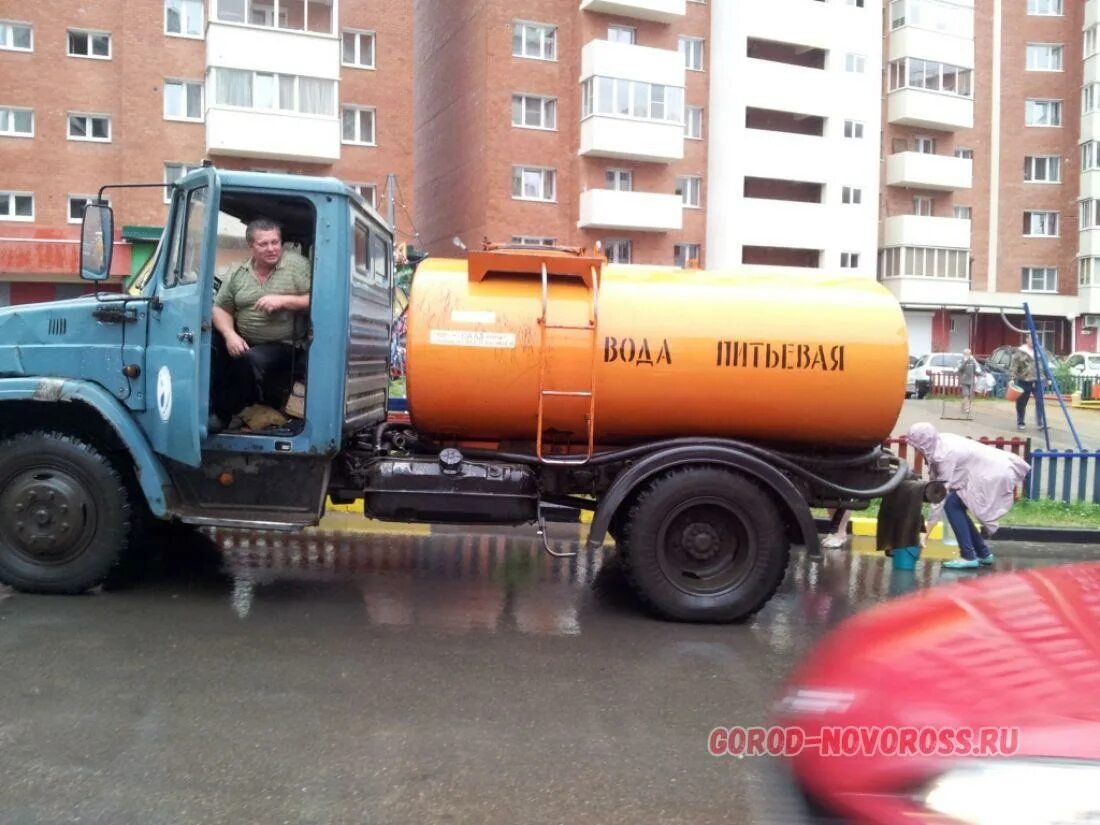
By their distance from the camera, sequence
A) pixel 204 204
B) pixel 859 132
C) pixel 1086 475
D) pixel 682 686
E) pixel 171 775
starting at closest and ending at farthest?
1. pixel 171 775
2. pixel 682 686
3. pixel 204 204
4. pixel 1086 475
5. pixel 859 132

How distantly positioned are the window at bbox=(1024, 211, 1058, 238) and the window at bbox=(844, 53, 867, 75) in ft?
41.7

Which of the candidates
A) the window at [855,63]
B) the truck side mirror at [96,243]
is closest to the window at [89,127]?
the window at [855,63]

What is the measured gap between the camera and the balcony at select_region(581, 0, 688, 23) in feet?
120

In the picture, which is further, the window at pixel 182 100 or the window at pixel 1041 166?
the window at pixel 1041 166

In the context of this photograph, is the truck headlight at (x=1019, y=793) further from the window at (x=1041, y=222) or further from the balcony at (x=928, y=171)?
the window at (x=1041, y=222)

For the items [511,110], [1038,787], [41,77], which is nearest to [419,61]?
Result: [511,110]

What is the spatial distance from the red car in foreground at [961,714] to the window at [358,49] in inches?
1360

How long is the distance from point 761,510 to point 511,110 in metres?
32.8

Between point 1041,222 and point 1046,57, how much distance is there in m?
7.90

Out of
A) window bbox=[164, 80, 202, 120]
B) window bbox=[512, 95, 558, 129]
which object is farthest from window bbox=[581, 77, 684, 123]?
window bbox=[164, 80, 202, 120]

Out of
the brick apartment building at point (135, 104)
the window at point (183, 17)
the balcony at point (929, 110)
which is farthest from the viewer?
the balcony at point (929, 110)

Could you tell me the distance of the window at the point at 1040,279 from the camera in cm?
4831

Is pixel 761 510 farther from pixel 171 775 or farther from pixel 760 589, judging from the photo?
pixel 171 775

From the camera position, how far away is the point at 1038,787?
212 cm
